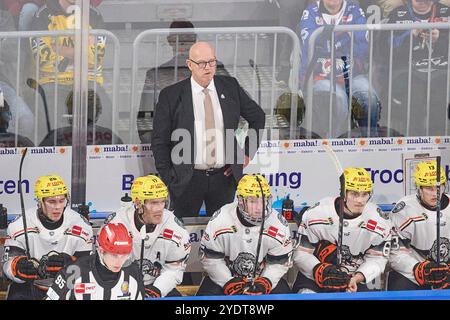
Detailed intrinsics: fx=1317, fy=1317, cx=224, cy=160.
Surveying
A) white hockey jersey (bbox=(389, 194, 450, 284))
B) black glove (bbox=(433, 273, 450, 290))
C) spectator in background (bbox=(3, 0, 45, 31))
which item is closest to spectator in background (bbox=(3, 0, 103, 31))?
spectator in background (bbox=(3, 0, 45, 31))

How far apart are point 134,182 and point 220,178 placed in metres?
0.43

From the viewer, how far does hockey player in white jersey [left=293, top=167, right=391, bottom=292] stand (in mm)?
6570

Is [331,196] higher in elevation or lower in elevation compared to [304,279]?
higher

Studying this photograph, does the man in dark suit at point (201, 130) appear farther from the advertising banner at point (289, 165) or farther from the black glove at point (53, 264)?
the black glove at point (53, 264)

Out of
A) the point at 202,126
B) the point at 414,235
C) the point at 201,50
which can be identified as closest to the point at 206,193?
the point at 202,126

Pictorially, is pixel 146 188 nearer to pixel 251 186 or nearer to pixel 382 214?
pixel 251 186

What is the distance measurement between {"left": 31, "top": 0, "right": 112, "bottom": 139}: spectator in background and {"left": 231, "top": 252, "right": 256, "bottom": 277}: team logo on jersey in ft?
3.05

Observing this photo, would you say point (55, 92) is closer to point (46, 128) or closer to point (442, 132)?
point (46, 128)

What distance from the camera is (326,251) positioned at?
6.61m

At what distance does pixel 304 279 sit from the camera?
6.61 meters

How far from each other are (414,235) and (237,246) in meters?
0.91

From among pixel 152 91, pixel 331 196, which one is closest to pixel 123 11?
pixel 152 91

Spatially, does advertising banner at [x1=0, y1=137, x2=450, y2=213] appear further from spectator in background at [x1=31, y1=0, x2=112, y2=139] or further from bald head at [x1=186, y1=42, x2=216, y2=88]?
bald head at [x1=186, y1=42, x2=216, y2=88]
